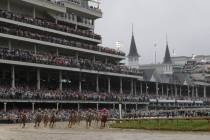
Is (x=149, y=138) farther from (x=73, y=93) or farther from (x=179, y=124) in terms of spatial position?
(x=73, y=93)

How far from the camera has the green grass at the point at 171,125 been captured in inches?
1547

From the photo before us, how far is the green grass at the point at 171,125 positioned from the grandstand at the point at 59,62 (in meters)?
17.2

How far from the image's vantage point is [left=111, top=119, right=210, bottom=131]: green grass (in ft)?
129

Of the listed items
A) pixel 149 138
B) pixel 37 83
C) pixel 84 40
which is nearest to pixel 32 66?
pixel 37 83

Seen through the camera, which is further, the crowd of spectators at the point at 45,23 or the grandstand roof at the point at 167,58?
the grandstand roof at the point at 167,58

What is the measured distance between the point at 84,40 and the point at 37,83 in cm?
1758

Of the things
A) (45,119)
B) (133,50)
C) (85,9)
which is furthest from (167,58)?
(45,119)

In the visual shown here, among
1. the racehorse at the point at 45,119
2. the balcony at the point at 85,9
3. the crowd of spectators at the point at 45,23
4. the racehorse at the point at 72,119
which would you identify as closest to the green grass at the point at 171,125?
the racehorse at the point at 72,119

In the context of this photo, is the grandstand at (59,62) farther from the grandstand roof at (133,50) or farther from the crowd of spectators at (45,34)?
the grandstand roof at (133,50)

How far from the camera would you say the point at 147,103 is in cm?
9525

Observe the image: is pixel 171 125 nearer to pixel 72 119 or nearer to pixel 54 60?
pixel 72 119

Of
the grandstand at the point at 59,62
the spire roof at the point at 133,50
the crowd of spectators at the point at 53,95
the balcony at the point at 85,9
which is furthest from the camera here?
the spire roof at the point at 133,50

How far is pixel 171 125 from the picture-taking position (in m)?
42.2

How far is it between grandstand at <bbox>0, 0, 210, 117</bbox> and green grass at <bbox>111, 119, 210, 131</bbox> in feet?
56.4
